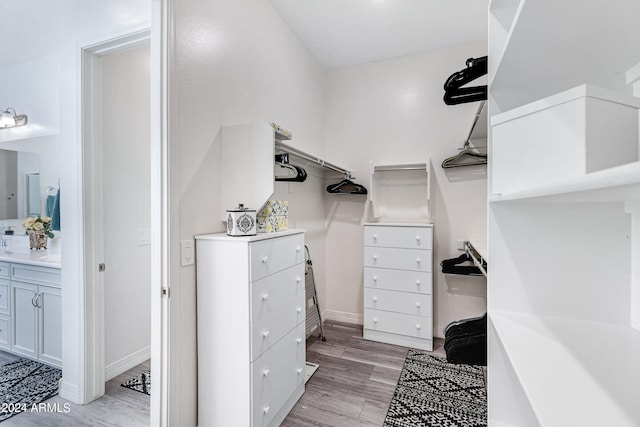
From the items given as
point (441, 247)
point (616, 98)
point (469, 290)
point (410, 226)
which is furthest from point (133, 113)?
point (469, 290)

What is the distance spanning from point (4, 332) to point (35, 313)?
0.55 metres

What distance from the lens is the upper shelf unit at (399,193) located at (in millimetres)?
3147

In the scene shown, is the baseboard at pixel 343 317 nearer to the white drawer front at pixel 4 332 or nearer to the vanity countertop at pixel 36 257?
the vanity countertop at pixel 36 257

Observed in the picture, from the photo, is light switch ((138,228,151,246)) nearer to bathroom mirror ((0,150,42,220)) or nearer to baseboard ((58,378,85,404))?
baseboard ((58,378,85,404))

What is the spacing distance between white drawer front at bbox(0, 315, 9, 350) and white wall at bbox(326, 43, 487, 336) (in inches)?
119

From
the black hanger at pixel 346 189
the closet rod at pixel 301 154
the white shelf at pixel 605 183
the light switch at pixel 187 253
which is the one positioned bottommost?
the light switch at pixel 187 253

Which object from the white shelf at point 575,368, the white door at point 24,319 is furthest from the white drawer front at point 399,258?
the white door at point 24,319

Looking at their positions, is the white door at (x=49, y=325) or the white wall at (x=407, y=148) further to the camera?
the white wall at (x=407, y=148)

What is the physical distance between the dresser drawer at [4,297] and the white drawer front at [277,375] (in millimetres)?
2566

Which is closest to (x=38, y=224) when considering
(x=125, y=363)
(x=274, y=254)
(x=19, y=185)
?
(x=19, y=185)

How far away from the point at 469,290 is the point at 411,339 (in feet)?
2.52

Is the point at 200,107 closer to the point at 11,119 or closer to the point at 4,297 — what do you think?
the point at 4,297

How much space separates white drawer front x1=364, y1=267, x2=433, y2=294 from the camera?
2.76 meters

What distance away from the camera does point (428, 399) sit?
2029 millimetres
